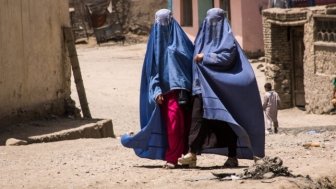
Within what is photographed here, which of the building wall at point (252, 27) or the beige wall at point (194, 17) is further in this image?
the beige wall at point (194, 17)

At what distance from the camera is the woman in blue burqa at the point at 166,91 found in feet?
25.2

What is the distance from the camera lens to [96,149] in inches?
368

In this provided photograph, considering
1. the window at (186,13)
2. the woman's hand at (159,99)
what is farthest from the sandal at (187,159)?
the window at (186,13)

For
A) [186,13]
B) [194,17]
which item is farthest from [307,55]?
[186,13]

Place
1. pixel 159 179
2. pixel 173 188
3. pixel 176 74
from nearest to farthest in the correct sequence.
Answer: pixel 173 188
pixel 159 179
pixel 176 74

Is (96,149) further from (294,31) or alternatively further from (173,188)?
(294,31)

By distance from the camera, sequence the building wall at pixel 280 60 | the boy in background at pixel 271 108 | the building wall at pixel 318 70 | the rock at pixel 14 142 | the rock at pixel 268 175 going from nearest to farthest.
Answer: the rock at pixel 268 175 → the rock at pixel 14 142 → the boy in background at pixel 271 108 → the building wall at pixel 318 70 → the building wall at pixel 280 60

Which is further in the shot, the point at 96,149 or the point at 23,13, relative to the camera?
the point at 23,13

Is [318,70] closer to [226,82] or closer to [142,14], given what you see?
[226,82]

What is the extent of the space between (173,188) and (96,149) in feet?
9.71

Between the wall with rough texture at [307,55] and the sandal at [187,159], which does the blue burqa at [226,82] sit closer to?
the sandal at [187,159]

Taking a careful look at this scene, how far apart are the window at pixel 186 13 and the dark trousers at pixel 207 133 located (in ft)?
73.2

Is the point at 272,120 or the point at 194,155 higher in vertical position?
the point at 194,155

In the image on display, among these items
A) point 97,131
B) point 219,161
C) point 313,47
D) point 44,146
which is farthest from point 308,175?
point 313,47
